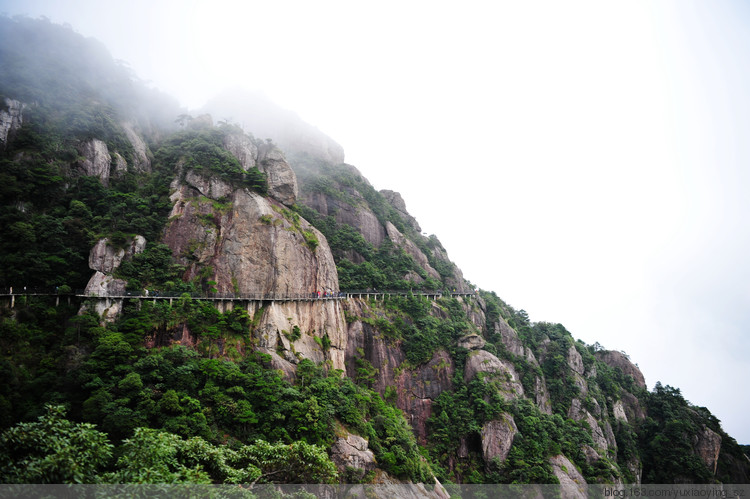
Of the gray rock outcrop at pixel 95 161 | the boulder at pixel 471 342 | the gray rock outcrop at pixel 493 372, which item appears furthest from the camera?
the boulder at pixel 471 342

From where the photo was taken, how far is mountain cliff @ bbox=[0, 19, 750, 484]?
26047 mm

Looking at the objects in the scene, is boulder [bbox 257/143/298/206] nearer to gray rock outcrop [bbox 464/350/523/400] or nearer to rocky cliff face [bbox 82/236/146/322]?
rocky cliff face [bbox 82/236/146/322]

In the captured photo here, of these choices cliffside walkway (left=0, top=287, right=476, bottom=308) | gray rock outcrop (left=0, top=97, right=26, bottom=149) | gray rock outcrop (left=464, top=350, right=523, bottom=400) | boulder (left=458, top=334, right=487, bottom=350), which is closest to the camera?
cliffside walkway (left=0, top=287, right=476, bottom=308)

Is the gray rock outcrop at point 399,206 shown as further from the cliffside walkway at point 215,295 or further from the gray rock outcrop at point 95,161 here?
the gray rock outcrop at point 95,161

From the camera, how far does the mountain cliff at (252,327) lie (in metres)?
26.0

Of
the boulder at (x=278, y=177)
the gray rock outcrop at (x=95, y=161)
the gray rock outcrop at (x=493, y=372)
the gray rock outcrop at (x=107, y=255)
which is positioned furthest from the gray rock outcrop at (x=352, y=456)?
the gray rock outcrop at (x=95, y=161)

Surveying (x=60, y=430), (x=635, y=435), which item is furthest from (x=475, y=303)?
(x=60, y=430)

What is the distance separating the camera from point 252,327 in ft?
114

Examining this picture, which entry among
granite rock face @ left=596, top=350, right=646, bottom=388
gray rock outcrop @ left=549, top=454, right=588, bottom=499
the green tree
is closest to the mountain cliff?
the green tree

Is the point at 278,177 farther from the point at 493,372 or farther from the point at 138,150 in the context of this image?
the point at 493,372

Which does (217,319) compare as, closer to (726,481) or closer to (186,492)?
(186,492)

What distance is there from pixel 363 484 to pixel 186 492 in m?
20.9

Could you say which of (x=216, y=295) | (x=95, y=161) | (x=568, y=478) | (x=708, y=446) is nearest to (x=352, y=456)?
(x=216, y=295)

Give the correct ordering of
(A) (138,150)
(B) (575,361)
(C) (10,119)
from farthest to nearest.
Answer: (B) (575,361), (A) (138,150), (C) (10,119)
